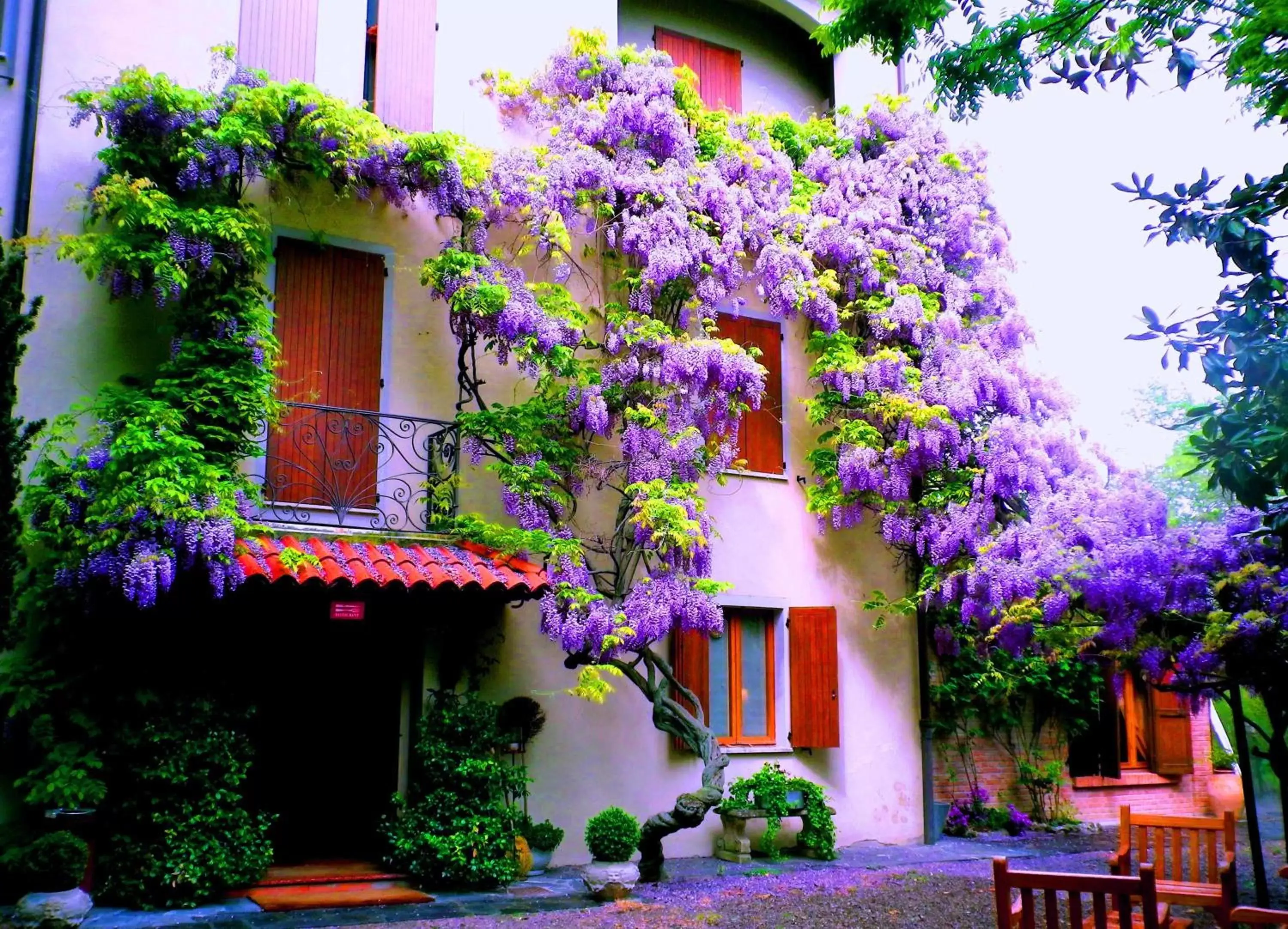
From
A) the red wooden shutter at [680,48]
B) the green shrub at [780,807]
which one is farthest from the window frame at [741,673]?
the red wooden shutter at [680,48]

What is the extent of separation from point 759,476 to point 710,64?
179 inches

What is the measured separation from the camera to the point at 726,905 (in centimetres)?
768

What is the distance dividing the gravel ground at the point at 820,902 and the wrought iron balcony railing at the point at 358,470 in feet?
10.2

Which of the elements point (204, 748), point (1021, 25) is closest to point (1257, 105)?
point (1021, 25)

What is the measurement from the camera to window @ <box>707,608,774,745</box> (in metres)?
10.3

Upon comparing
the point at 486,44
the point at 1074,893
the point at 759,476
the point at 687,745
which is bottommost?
the point at 1074,893

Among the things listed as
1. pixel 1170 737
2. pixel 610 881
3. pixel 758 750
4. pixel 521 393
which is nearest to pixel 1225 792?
pixel 1170 737

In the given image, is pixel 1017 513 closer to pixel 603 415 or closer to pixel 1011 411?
pixel 1011 411

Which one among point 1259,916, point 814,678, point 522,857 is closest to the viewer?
point 1259,916

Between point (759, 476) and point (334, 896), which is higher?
point (759, 476)

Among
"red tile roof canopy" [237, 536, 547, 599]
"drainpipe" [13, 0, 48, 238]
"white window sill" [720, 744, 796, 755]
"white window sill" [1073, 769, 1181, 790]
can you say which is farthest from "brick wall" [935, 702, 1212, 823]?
"drainpipe" [13, 0, 48, 238]

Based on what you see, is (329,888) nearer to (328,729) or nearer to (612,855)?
(328,729)

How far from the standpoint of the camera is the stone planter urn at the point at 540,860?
879cm

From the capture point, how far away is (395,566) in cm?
810
